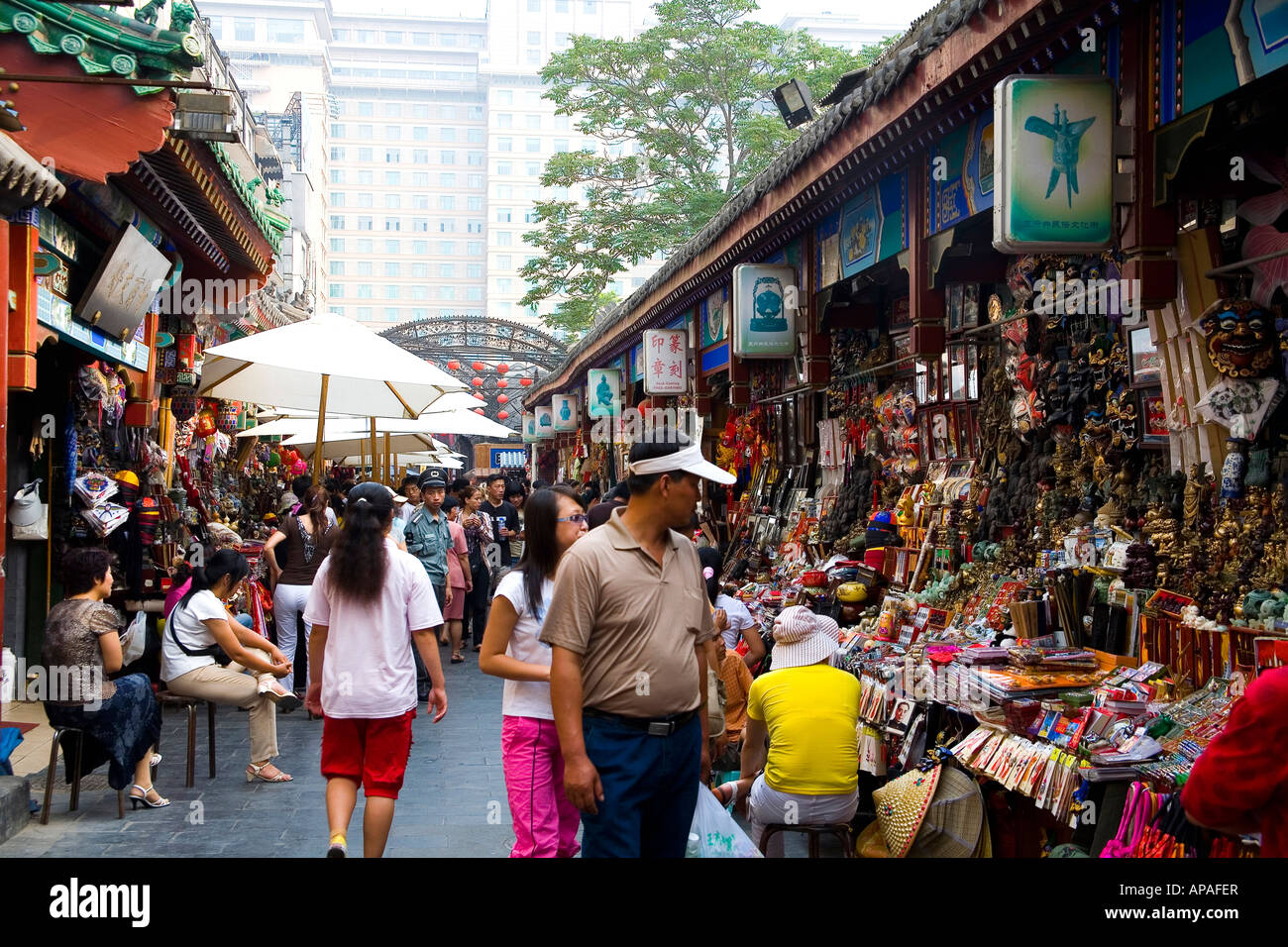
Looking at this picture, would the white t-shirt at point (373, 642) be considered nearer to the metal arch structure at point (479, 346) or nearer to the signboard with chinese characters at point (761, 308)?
the signboard with chinese characters at point (761, 308)

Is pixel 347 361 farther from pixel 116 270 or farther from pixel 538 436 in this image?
pixel 538 436

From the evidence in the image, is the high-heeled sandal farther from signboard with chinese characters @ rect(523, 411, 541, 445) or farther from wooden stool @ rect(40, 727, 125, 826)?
signboard with chinese characters @ rect(523, 411, 541, 445)

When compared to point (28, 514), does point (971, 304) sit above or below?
above

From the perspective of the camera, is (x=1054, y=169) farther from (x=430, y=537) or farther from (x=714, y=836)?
(x=430, y=537)

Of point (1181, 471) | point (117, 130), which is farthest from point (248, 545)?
point (1181, 471)

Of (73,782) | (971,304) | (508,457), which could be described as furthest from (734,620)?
(508,457)

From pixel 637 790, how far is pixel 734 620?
355 centimetres

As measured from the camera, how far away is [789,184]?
9.40 m

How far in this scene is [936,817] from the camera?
5.56 m

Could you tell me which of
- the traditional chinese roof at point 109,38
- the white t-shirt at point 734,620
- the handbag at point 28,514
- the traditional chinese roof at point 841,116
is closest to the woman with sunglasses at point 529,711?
the white t-shirt at point 734,620

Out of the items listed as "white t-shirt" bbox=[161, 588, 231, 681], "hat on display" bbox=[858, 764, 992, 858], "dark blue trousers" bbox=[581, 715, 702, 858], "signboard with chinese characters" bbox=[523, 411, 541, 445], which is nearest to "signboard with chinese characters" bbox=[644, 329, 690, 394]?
"white t-shirt" bbox=[161, 588, 231, 681]

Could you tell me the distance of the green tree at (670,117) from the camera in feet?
86.2

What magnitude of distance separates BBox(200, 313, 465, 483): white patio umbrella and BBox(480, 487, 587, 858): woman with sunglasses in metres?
3.00

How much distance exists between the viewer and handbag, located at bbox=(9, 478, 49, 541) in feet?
28.8
